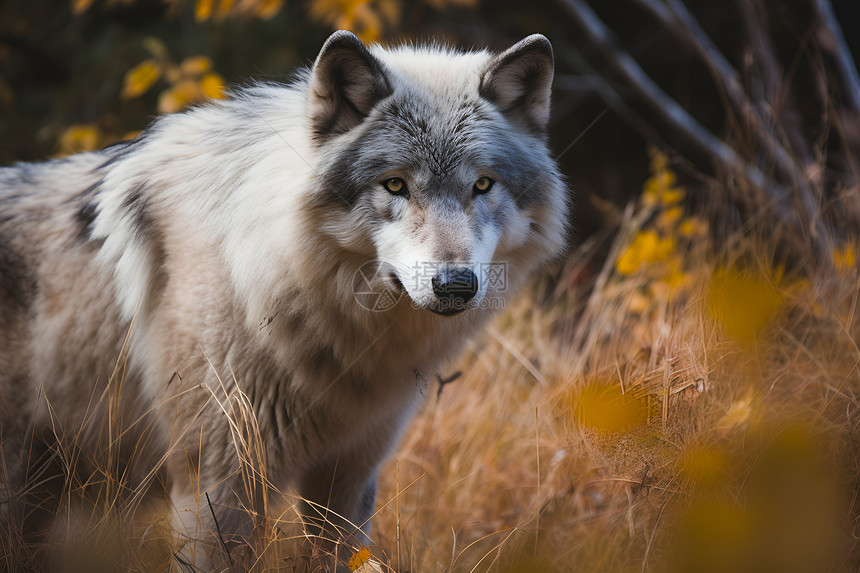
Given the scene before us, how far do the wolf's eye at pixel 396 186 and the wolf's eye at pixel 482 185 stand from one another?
0.86 ft

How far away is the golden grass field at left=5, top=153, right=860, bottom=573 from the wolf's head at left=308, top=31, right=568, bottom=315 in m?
0.63

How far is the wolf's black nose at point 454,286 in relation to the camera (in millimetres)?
2061

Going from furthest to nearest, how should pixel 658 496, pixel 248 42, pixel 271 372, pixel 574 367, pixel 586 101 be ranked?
pixel 586 101
pixel 248 42
pixel 574 367
pixel 271 372
pixel 658 496

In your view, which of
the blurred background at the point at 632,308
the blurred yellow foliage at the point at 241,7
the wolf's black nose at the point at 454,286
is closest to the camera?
the blurred background at the point at 632,308

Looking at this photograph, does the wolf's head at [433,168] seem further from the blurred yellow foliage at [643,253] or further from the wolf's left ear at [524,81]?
the blurred yellow foliage at [643,253]

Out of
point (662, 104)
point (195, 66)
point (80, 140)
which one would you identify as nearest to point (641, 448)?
point (662, 104)

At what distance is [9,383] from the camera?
2666mm

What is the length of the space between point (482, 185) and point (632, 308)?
223cm

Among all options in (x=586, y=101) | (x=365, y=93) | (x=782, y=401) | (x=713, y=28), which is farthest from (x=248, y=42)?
(x=782, y=401)

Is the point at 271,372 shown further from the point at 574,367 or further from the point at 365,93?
the point at 574,367

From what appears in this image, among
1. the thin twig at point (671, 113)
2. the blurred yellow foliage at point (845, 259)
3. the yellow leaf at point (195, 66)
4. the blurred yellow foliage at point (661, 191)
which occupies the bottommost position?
the blurred yellow foliage at point (845, 259)

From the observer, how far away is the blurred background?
1.68 m

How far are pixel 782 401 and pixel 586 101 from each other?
5531mm

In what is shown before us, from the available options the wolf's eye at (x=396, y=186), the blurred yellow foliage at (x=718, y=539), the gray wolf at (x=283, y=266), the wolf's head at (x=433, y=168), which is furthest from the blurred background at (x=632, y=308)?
the wolf's eye at (x=396, y=186)
